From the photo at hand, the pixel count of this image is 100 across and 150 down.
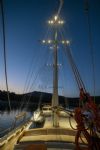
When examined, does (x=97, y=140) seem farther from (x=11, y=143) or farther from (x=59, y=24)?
(x=59, y=24)

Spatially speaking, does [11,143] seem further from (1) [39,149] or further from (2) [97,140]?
(2) [97,140]

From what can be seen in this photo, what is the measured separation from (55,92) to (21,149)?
32.9 feet

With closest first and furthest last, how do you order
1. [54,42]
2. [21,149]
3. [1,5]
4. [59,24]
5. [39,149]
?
1. [1,5]
2. [39,149]
3. [21,149]
4. [59,24]
5. [54,42]

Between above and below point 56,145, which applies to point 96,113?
above

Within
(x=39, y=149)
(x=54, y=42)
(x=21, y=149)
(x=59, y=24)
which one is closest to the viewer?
(x=39, y=149)

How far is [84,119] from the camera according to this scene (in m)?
7.39

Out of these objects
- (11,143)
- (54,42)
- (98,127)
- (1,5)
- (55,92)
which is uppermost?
(54,42)

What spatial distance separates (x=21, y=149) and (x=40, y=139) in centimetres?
142

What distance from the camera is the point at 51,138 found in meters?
10.4

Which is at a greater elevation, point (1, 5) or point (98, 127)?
point (1, 5)

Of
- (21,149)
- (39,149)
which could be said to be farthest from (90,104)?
(21,149)

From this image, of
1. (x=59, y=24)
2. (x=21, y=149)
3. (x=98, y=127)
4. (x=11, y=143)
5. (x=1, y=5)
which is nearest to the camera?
(x=1, y=5)

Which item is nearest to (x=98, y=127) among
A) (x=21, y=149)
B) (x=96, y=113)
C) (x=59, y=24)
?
(x=96, y=113)

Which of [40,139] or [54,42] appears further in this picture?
[54,42]
